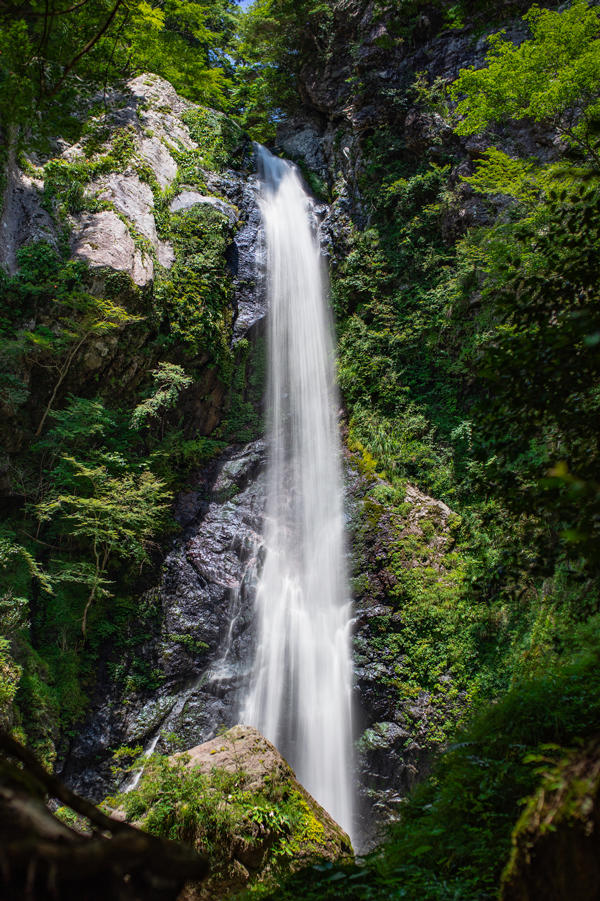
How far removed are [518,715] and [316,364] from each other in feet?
37.9

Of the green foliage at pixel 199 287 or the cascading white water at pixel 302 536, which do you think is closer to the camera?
the cascading white water at pixel 302 536

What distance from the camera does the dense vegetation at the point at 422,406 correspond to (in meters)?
3.05

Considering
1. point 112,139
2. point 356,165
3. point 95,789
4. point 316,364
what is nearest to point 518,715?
point 95,789

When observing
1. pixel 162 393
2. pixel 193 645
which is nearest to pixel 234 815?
pixel 193 645

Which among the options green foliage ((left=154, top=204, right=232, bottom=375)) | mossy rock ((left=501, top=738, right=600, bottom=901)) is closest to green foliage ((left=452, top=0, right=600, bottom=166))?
green foliage ((left=154, top=204, right=232, bottom=375))

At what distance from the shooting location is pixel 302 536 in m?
11.5

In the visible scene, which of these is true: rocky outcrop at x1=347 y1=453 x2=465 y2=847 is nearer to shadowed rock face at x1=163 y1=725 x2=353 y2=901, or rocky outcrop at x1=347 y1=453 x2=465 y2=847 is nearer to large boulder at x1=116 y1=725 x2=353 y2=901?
shadowed rock face at x1=163 y1=725 x2=353 y2=901

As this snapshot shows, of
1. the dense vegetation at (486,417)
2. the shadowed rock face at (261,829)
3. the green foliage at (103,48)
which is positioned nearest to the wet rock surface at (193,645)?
the shadowed rock face at (261,829)

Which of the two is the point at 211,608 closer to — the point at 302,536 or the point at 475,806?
the point at 302,536

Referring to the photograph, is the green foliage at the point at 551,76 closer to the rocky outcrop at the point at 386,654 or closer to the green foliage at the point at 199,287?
the green foliage at the point at 199,287

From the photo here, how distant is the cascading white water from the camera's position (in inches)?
341

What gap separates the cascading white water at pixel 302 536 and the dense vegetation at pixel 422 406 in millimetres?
966

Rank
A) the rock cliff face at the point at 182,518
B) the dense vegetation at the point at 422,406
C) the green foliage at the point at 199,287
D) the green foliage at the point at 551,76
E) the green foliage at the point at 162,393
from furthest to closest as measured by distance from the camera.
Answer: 1. the green foliage at the point at 199,287
2. the green foliage at the point at 162,393
3. the rock cliff face at the point at 182,518
4. the green foliage at the point at 551,76
5. the dense vegetation at the point at 422,406

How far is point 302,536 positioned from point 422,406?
4.54 meters
